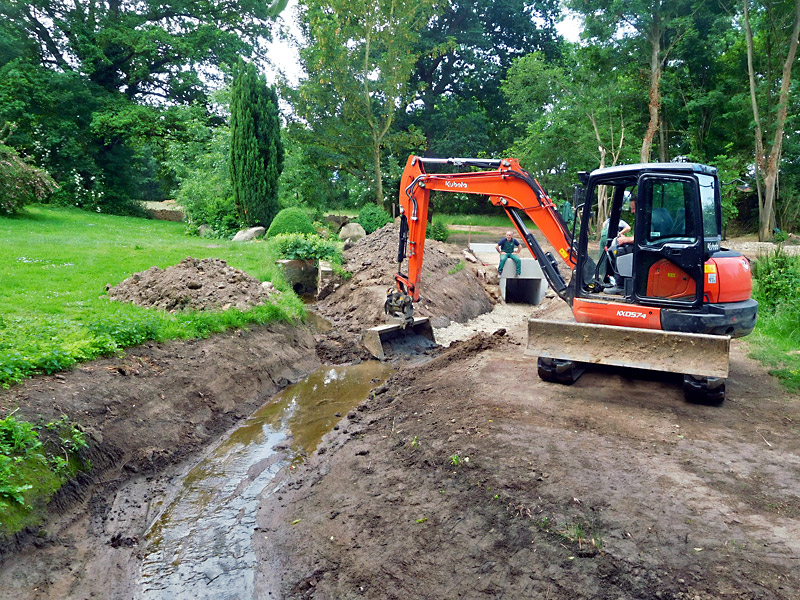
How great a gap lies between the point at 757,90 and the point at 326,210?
1746 centimetres

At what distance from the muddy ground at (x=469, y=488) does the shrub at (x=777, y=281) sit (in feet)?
11.5

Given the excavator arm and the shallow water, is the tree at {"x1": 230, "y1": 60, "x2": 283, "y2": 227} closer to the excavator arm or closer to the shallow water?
the excavator arm

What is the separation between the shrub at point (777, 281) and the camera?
10.8m

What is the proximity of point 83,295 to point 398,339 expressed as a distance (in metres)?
5.22

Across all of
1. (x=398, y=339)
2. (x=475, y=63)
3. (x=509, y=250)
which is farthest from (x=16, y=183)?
(x=475, y=63)

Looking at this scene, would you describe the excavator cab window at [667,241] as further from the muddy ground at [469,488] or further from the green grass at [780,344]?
the green grass at [780,344]

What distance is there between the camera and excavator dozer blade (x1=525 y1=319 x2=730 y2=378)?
619cm

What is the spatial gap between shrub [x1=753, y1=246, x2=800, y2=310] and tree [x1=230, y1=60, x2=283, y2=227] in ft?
49.6

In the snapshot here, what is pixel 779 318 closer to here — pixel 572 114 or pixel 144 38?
pixel 572 114

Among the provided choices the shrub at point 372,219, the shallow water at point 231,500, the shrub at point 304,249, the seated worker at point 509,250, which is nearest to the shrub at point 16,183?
the shrub at point 304,249

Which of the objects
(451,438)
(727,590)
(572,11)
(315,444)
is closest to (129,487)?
(315,444)

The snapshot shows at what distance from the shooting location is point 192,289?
10156mm

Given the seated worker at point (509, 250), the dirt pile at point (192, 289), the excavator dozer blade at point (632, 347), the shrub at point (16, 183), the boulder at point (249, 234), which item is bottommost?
the excavator dozer blade at point (632, 347)

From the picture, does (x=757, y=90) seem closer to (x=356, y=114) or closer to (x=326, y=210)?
(x=356, y=114)
